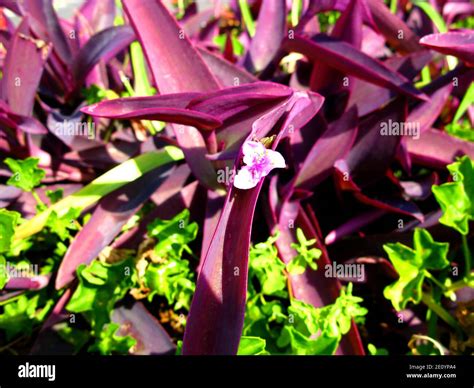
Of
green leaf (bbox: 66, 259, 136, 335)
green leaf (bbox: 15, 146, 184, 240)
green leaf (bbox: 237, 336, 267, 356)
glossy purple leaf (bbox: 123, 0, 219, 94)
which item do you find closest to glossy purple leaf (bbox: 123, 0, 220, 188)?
glossy purple leaf (bbox: 123, 0, 219, 94)

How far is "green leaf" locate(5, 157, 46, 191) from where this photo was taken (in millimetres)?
942

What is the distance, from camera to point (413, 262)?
87cm

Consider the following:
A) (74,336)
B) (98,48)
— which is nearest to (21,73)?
(98,48)

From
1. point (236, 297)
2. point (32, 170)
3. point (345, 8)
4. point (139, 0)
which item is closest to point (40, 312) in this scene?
point (32, 170)

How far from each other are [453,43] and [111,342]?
0.77 metres

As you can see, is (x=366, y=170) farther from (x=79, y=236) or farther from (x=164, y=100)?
(x=79, y=236)

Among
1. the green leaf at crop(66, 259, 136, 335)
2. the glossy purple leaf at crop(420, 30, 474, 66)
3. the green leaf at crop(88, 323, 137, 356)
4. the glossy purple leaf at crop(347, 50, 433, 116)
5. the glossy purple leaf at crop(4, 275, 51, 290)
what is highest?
the glossy purple leaf at crop(420, 30, 474, 66)

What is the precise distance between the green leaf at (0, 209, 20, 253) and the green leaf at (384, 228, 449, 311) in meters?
0.62

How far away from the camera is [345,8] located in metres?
1.13

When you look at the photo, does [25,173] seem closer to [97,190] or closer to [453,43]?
[97,190]

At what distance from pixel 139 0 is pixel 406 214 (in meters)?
0.66

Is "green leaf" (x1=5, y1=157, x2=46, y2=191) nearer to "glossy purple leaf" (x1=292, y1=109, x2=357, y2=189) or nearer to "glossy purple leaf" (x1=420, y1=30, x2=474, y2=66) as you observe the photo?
"glossy purple leaf" (x1=292, y1=109, x2=357, y2=189)

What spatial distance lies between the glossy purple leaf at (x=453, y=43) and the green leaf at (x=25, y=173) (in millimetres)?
714

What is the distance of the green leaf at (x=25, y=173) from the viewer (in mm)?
942
